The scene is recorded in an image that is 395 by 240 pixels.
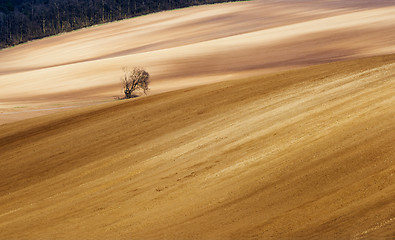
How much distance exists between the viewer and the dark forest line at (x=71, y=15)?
102 m

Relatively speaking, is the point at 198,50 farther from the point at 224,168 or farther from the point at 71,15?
the point at 71,15

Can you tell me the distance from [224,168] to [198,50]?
35.8 metres

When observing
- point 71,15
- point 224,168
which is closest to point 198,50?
point 224,168

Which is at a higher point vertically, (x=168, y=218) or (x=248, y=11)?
(x=248, y=11)

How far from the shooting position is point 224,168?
484 inches

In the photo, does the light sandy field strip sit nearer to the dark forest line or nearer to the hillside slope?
the hillside slope

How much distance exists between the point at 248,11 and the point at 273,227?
69004 millimetres

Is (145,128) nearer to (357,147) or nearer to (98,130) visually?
(98,130)

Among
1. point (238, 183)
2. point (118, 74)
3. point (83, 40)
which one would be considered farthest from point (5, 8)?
point (238, 183)

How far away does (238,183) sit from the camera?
1127cm

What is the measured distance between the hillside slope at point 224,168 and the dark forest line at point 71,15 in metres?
83.1

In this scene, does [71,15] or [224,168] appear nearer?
[224,168]

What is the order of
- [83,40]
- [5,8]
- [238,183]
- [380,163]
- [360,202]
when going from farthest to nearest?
[5,8] → [83,40] → [238,183] → [380,163] → [360,202]

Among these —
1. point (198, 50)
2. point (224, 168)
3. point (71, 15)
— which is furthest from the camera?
point (71, 15)
